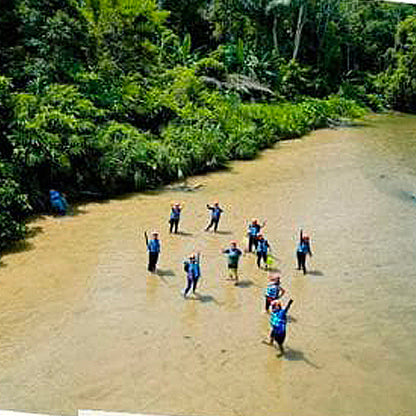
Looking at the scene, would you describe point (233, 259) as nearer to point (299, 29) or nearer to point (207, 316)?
point (207, 316)

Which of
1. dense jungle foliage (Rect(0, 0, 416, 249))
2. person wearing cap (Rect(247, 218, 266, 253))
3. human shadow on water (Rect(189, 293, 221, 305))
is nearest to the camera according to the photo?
human shadow on water (Rect(189, 293, 221, 305))

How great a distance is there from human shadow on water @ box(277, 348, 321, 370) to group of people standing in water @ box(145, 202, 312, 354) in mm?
105

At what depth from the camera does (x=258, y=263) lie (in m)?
13.3

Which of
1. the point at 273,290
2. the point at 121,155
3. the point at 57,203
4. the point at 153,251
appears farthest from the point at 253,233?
the point at 121,155

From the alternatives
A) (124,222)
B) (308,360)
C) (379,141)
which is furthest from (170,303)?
(379,141)

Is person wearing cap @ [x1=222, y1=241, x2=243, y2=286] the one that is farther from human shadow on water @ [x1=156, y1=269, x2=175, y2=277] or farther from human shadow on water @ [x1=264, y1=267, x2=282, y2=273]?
human shadow on water @ [x1=156, y1=269, x2=175, y2=277]

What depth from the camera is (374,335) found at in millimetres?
10555

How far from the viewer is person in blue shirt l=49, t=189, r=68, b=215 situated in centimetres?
1595

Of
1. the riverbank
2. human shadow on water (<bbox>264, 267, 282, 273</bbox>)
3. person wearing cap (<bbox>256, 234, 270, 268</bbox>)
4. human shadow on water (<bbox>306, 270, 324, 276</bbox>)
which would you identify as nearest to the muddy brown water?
human shadow on water (<bbox>306, 270, 324, 276</bbox>)

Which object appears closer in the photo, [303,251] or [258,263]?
[303,251]

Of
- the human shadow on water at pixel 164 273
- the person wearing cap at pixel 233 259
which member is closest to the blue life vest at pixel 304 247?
the person wearing cap at pixel 233 259

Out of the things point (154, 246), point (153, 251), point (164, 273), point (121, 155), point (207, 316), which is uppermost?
point (121, 155)

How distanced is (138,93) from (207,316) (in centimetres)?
1309

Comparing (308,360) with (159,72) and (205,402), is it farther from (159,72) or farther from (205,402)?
(159,72)
